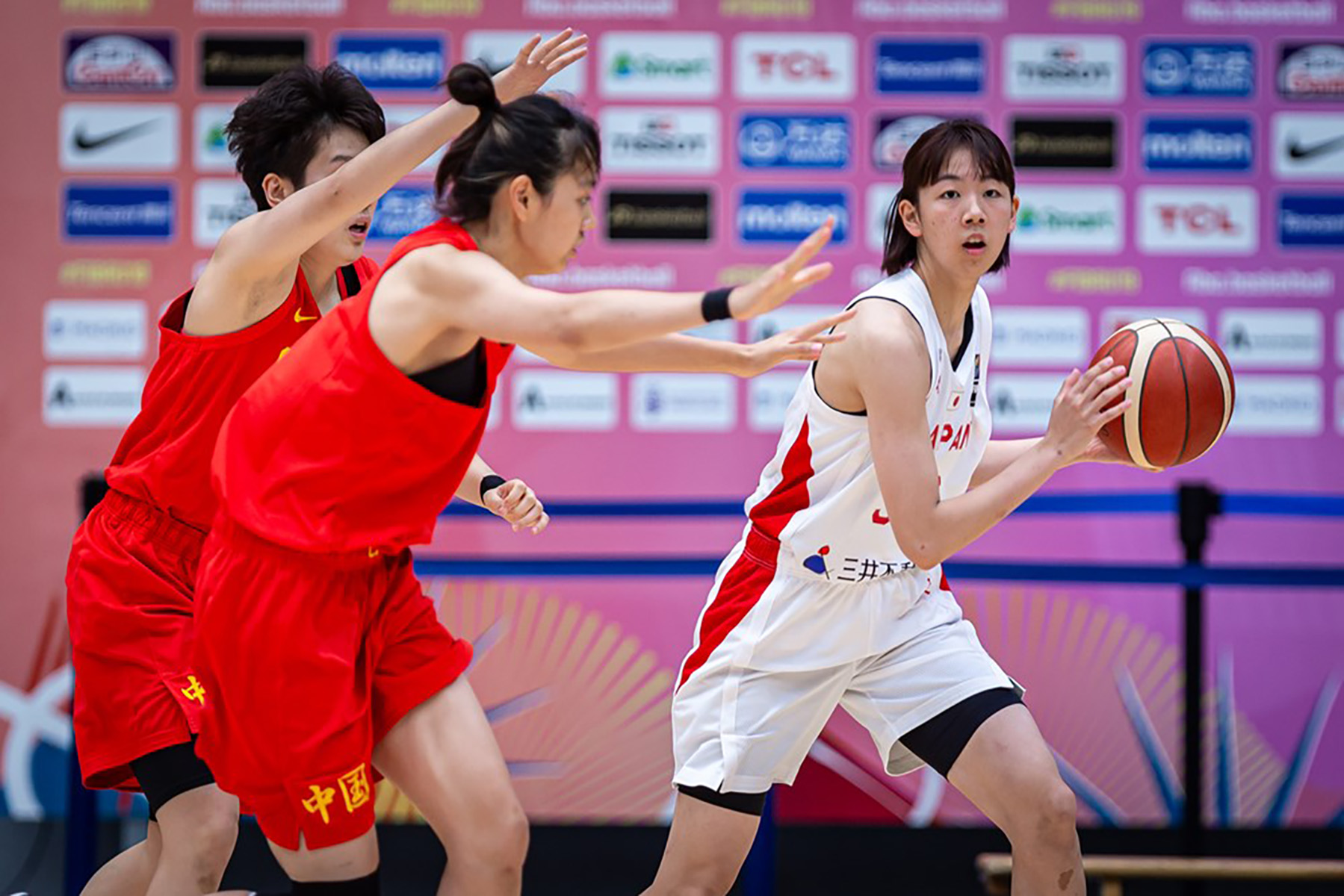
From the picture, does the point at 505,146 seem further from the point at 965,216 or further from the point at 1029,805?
the point at 1029,805

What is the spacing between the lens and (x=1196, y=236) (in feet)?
17.1

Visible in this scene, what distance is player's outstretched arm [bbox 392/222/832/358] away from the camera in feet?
6.93

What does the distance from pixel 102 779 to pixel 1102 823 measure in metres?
3.48

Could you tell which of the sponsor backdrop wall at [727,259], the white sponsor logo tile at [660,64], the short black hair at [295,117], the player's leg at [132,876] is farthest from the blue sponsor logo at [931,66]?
the player's leg at [132,876]

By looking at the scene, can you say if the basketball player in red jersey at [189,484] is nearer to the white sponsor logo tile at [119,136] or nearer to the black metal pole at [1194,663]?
the black metal pole at [1194,663]

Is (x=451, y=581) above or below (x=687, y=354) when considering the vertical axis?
below

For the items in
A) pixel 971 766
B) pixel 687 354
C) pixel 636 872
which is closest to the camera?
pixel 687 354

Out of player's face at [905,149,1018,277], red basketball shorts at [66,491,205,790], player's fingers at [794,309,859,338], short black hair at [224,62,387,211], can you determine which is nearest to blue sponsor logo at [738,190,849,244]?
player's face at [905,149,1018,277]

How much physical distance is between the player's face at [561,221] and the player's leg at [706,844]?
3.30 feet

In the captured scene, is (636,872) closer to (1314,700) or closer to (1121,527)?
(1121,527)

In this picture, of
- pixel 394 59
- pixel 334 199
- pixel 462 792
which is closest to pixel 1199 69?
pixel 394 59

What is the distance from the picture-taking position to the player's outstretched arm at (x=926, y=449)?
2576 mm

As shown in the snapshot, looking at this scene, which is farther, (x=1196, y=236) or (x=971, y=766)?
(x=1196, y=236)

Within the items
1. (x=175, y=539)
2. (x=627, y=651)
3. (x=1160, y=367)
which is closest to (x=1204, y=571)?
(x=1160, y=367)
